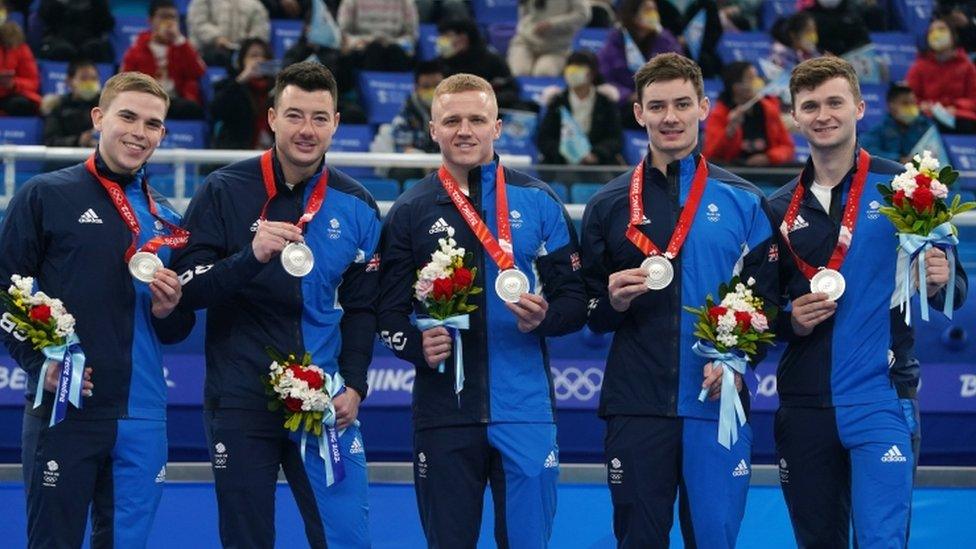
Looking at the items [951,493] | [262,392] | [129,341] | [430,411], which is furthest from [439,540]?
[951,493]

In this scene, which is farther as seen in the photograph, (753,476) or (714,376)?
(753,476)

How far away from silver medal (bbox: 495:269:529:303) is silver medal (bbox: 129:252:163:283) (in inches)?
47.4

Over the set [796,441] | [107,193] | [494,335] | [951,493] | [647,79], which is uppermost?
[647,79]

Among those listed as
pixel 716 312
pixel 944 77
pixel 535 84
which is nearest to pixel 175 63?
pixel 535 84

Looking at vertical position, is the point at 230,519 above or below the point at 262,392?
below

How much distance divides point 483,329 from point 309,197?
81cm

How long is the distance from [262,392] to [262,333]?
0.22 meters

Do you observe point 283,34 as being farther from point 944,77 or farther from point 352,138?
point 944,77

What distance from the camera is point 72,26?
495 inches

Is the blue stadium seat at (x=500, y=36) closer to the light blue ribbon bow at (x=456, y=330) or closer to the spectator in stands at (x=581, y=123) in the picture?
the spectator in stands at (x=581, y=123)

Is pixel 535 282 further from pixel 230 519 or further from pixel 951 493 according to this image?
pixel 951 493

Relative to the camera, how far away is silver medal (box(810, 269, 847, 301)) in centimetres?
572

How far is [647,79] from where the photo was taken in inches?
235

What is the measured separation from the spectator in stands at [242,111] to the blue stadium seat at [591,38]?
3.11 m
